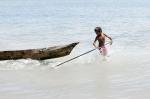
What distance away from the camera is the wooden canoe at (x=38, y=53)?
13.4 metres

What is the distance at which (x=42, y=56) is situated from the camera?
44.7ft

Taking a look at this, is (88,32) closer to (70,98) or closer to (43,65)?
(43,65)

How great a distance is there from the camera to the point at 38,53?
13.6m

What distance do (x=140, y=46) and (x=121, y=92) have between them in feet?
27.9

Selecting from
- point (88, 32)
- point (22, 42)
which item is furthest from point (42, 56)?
point (88, 32)

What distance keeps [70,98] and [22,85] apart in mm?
1907

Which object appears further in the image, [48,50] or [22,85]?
[48,50]

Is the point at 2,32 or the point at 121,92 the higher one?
the point at 2,32

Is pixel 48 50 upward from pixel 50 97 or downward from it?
upward

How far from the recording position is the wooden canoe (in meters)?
13.4

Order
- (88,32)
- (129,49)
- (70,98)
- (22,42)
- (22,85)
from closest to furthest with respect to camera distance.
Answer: (70,98) < (22,85) < (129,49) < (22,42) < (88,32)

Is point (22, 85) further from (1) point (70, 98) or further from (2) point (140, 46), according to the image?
(2) point (140, 46)

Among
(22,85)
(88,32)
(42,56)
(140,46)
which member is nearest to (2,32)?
(88,32)

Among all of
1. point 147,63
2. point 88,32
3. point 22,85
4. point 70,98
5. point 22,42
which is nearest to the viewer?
point 70,98
